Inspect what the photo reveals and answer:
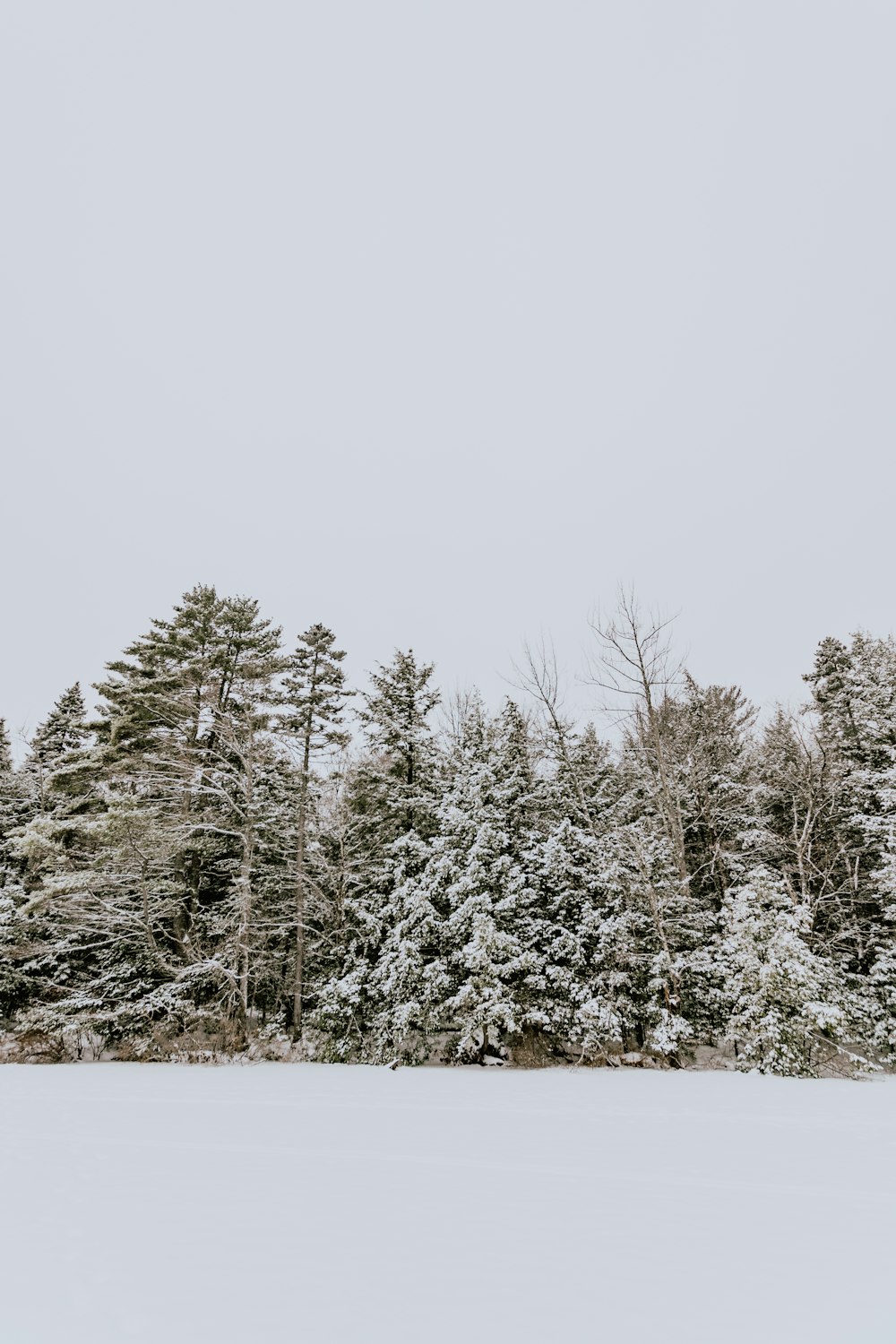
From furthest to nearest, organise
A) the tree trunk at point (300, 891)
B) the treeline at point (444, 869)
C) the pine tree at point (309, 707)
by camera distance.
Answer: the pine tree at point (309, 707)
the tree trunk at point (300, 891)
the treeline at point (444, 869)

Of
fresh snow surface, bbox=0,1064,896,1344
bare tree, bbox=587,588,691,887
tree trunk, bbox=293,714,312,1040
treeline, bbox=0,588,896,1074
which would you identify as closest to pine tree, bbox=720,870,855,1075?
treeline, bbox=0,588,896,1074

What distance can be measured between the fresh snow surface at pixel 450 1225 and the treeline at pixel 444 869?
→ 18.2 feet

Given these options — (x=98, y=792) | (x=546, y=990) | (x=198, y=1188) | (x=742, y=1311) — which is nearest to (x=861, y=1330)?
(x=742, y=1311)

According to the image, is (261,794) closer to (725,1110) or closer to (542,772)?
(542,772)

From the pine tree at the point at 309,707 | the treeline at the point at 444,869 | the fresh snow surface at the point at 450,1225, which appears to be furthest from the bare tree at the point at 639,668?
the fresh snow surface at the point at 450,1225

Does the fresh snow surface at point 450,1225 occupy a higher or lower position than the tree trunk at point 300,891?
lower

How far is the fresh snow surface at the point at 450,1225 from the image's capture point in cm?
337

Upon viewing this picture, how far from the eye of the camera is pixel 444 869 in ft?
51.4

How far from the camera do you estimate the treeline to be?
14.6 metres

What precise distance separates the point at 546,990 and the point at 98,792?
1366 centimetres

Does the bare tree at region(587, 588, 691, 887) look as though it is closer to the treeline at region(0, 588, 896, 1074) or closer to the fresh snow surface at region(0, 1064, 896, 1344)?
the treeline at region(0, 588, 896, 1074)

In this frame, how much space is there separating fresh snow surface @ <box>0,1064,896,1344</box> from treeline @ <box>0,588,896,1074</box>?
553 centimetres

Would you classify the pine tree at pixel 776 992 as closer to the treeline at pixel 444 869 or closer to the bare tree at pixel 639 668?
the treeline at pixel 444 869

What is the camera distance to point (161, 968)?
17266 millimetres
